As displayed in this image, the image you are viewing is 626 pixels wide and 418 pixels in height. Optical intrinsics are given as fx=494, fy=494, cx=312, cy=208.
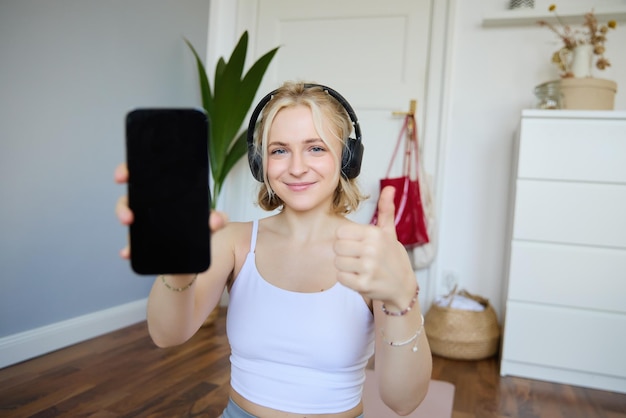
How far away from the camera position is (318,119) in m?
0.91

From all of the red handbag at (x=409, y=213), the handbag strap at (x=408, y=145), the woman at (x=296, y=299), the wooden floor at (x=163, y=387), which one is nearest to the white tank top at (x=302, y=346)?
the woman at (x=296, y=299)

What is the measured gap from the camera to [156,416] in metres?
1.60

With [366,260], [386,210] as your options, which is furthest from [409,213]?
[366,260]

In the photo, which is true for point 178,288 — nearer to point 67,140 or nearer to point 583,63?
point 67,140

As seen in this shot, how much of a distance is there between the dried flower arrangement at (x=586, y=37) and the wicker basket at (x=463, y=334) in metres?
1.28

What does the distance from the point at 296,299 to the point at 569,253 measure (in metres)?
1.73

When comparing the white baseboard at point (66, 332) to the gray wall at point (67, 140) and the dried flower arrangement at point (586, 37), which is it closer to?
the gray wall at point (67, 140)

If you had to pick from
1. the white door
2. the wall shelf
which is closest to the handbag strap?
the white door

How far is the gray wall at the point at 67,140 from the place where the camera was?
6.17 ft

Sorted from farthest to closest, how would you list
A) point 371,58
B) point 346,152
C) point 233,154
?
A: point 371,58, point 233,154, point 346,152

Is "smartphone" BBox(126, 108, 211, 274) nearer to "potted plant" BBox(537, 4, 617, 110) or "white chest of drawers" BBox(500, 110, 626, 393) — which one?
"white chest of drawers" BBox(500, 110, 626, 393)

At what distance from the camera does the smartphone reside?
0.50 metres

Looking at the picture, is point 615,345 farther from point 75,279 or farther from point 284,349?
point 75,279

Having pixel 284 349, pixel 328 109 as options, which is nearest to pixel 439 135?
pixel 328 109
